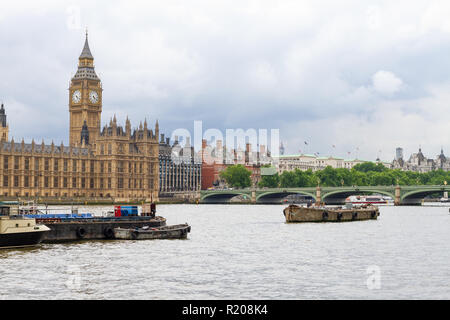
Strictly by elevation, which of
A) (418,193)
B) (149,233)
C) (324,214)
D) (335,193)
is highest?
(335,193)

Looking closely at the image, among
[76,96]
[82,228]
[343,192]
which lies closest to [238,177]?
[76,96]

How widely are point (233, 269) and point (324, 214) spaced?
47.4m

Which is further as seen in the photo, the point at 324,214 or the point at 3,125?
the point at 3,125

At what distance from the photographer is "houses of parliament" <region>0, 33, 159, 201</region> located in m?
149

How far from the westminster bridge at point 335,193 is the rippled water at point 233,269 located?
80116 millimetres

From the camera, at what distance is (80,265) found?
3772 centimetres

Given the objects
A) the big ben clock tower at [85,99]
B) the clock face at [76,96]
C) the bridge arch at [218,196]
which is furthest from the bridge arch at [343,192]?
the clock face at [76,96]

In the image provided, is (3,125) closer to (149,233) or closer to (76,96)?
(76,96)

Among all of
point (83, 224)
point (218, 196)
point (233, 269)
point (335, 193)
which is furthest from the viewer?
point (218, 196)

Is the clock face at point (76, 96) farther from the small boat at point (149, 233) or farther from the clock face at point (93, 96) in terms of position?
the small boat at point (149, 233)

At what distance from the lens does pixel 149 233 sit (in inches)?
2100

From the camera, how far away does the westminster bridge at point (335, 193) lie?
135625 millimetres

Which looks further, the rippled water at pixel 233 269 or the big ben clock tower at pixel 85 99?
the big ben clock tower at pixel 85 99
